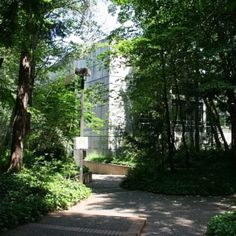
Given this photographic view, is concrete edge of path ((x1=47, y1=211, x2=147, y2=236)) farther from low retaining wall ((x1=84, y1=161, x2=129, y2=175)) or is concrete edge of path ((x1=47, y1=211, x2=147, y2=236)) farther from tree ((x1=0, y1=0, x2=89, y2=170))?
low retaining wall ((x1=84, y1=161, x2=129, y2=175))

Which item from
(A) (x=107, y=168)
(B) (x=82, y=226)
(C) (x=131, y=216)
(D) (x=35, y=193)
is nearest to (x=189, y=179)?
(C) (x=131, y=216)

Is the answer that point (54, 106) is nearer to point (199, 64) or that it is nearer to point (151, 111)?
point (151, 111)

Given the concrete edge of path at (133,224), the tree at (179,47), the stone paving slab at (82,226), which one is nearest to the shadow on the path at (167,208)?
the concrete edge of path at (133,224)

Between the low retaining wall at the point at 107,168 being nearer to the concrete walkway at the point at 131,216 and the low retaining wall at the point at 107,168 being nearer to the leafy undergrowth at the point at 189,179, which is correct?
the leafy undergrowth at the point at 189,179

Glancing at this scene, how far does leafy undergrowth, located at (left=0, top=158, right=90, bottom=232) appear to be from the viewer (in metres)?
9.30

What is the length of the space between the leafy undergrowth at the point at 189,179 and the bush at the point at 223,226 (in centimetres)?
663

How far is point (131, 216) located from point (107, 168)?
17.2 metres

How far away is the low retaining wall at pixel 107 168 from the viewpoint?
26.2 m

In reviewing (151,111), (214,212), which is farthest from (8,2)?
(151,111)

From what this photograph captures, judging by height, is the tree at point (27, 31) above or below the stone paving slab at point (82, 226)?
above

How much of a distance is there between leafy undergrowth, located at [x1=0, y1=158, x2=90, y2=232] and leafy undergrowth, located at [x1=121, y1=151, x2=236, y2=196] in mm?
2985

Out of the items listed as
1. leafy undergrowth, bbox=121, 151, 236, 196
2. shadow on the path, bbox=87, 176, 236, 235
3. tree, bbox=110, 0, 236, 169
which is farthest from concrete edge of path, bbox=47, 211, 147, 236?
tree, bbox=110, 0, 236, 169

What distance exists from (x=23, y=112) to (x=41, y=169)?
218cm

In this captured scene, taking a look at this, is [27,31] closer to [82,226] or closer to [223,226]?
[82,226]
